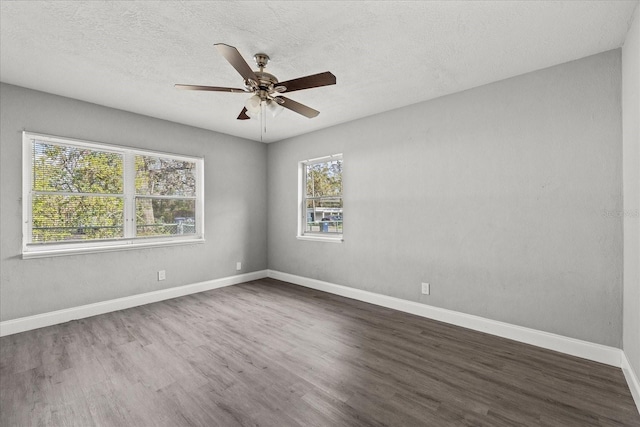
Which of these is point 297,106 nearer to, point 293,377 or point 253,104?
point 253,104

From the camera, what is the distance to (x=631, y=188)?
6.76ft

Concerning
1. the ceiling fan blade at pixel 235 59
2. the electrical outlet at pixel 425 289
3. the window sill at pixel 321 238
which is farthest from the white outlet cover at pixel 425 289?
the ceiling fan blade at pixel 235 59

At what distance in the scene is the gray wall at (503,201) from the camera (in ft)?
7.90

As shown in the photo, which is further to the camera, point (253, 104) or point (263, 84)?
point (253, 104)

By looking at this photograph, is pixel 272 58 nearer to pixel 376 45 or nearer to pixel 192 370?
pixel 376 45

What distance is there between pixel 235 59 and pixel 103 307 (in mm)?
3492

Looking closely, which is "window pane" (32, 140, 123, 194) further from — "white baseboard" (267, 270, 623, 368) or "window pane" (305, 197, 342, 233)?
"white baseboard" (267, 270, 623, 368)

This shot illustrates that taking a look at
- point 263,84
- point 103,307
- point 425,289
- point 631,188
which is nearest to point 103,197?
point 103,307

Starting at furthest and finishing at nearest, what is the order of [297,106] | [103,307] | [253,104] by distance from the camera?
1. [103,307]
2. [297,106]
3. [253,104]

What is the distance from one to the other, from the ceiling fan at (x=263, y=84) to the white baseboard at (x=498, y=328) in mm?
2597

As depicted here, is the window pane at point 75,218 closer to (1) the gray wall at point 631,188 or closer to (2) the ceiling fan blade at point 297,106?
(2) the ceiling fan blade at point 297,106

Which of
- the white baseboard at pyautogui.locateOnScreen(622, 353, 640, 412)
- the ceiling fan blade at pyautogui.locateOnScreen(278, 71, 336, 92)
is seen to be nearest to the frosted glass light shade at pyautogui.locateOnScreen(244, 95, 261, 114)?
the ceiling fan blade at pyautogui.locateOnScreen(278, 71, 336, 92)

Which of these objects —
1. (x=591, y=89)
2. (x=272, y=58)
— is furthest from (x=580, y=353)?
(x=272, y=58)

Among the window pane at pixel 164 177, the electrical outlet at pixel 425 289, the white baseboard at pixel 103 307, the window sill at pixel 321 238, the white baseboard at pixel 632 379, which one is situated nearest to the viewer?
the white baseboard at pixel 632 379
